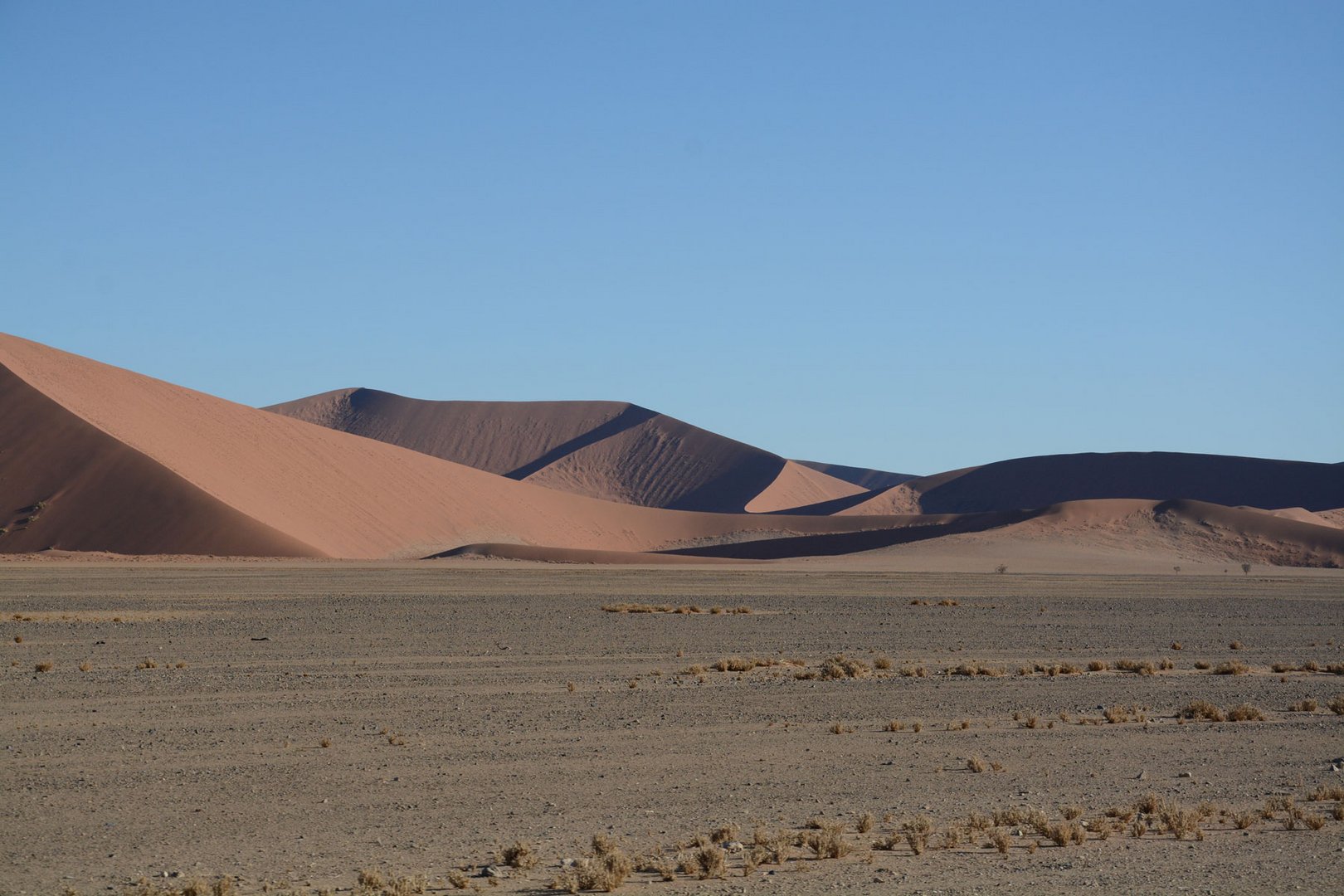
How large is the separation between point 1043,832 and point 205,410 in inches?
3249

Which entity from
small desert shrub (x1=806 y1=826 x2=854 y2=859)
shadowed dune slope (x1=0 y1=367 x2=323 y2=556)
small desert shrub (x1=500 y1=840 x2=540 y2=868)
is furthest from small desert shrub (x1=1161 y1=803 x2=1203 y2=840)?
shadowed dune slope (x1=0 y1=367 x2=323 y2=556)

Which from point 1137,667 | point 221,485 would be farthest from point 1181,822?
point 221,485

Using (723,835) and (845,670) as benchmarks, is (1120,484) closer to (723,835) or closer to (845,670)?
(845,670)

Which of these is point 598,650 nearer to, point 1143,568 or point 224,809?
point 224,809

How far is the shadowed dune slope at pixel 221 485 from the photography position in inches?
2516

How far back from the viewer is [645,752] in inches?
534

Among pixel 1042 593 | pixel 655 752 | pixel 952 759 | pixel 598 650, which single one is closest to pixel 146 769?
pixel 655 752

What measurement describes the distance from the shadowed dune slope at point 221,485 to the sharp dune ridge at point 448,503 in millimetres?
142

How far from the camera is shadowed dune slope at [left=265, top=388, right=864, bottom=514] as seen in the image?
525 feet

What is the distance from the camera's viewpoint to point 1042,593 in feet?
152

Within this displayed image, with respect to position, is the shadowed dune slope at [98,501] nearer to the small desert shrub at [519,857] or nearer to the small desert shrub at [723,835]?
the small desert shrub at [723,835]

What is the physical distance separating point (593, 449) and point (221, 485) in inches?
4049

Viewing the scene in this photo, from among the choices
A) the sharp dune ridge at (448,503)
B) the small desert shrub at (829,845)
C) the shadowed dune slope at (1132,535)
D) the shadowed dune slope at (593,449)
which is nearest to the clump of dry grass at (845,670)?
the small desert shrub at (829,845)

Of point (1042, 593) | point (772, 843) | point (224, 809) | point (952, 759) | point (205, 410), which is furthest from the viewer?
point (205, 410)
